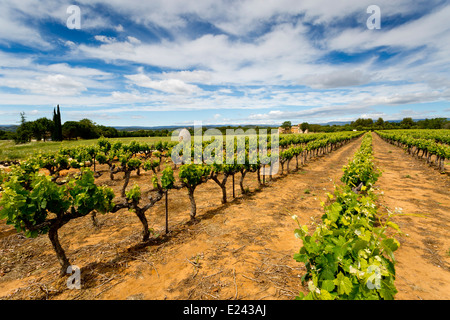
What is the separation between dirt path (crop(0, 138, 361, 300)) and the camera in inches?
191

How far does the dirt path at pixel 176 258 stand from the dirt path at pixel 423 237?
9.19 ft

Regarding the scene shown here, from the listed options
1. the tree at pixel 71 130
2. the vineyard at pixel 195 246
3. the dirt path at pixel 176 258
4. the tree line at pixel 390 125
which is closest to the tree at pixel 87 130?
the tree at pixel 71 130

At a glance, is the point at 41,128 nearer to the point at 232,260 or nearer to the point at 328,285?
the point at 232,260

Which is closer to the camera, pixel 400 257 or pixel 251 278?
pixel 251 278

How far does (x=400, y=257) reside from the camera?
20.4ft

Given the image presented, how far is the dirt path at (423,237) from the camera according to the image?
4995 mm

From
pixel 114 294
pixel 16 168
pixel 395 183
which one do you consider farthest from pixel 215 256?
pixel 395 183

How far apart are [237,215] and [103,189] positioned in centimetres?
572

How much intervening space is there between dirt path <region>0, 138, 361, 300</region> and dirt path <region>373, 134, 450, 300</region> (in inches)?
110

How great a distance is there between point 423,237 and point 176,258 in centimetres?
908

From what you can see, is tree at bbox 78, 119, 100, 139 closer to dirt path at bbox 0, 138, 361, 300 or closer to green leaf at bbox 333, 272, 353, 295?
dirt path at bbox 0, 138, 361, 300

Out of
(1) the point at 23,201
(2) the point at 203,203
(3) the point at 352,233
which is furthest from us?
(2) the point at 203,203

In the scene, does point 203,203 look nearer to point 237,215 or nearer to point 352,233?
point 237,215
